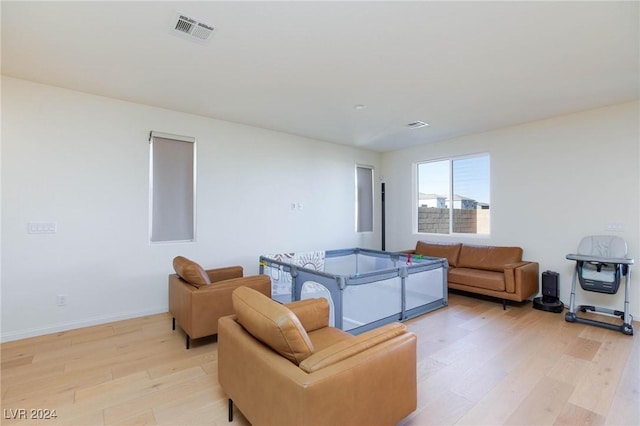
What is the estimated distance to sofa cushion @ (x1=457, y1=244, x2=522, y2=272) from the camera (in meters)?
4.61

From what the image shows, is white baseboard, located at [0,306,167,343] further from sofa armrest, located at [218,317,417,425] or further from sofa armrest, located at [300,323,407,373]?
sofa armrest, located at [300,323,407,373]

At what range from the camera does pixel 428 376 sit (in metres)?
2.50

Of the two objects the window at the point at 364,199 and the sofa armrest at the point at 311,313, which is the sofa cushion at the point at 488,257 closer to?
the window at the point at 364,199

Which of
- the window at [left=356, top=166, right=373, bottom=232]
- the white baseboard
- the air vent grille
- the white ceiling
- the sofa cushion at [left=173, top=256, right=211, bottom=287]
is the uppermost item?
the white ceiling

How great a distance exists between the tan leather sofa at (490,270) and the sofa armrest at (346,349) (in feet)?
10.3

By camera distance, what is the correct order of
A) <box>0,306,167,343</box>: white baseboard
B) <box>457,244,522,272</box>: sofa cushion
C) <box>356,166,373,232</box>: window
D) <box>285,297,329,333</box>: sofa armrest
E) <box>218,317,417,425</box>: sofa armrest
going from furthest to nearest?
<box>356,166,373,232</box>: window → <box>457,244,522,272</box>: sofa cushion → <box>0,306,167,343</box>: white baseboard → <box>285,297,329,333</box>: sofa armrest → <box>218,317,417,425</box>: sofa armrest

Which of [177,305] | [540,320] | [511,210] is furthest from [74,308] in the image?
[511,210]

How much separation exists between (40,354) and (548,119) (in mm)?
6848

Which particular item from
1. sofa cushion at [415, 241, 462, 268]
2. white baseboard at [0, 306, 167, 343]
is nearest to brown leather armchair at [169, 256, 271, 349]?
white baseboard at [0, 306, 167, 343]

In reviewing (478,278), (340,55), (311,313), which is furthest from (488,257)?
(340,55)

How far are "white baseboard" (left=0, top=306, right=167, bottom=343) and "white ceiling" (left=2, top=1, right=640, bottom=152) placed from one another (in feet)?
8.84

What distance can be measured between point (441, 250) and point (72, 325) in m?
5.40

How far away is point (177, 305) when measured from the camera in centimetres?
322

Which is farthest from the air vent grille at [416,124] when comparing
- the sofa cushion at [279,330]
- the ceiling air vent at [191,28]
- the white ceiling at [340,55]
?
the sofa cushion at [279,330]
